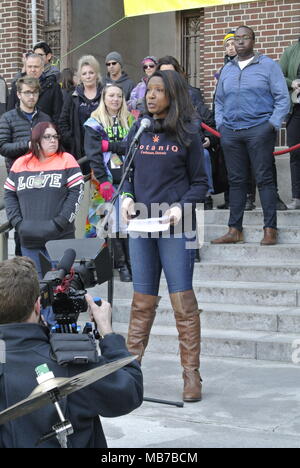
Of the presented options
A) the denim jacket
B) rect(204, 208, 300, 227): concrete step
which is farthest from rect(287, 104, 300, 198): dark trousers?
the denim jacket

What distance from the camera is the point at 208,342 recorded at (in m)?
6.80

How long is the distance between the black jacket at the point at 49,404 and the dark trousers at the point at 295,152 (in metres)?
6.34

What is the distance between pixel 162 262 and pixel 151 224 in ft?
1.09

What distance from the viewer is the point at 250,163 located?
8.32 metres

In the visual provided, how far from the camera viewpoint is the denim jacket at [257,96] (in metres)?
7.89

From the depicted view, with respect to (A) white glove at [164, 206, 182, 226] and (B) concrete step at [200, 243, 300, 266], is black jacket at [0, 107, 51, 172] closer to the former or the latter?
(B) concrete step at [200, 243, 300, 266]

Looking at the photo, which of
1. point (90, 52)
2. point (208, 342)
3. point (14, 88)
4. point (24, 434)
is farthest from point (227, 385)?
point (90, 52)

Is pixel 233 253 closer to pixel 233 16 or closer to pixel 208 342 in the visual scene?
pixel 208 342

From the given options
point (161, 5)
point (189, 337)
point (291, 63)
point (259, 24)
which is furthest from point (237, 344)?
point (161, 5)

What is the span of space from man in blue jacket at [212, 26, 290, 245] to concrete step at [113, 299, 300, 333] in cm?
103

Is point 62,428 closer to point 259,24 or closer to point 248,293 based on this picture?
point 248,293

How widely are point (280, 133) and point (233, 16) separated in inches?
64.4

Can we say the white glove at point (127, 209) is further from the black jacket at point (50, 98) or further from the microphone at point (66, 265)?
the black jacket at point (50, 98)

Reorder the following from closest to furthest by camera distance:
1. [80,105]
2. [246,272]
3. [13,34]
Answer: [246,272] < [80,105] < [13,34]
